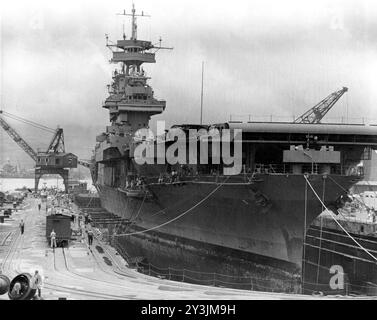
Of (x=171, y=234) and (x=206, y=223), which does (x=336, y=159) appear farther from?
(x=171, y=234)

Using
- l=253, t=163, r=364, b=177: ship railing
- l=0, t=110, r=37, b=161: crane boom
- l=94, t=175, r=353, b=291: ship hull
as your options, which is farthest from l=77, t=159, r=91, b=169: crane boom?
l=253, t=163, r=364, b=177: ship railing

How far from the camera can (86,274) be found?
41.7 feet

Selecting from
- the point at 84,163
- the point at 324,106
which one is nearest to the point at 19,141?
the point at 84,163

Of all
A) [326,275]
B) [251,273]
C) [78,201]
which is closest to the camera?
[251,273]

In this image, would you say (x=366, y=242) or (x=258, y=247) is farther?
(x=366, y=242)

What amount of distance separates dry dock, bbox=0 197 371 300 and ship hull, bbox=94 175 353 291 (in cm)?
402

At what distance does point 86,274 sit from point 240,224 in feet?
25.5

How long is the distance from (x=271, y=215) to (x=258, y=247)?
1474 millimetres

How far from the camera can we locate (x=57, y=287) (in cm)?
1030

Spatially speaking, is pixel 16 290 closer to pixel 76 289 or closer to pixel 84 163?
pixel 76 289

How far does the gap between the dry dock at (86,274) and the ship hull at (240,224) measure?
402cm

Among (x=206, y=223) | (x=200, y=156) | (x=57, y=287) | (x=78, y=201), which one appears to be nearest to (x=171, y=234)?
(x=206, y=223)

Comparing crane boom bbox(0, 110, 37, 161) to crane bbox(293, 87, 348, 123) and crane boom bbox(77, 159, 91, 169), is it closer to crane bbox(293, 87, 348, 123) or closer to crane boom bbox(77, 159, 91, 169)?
crane boom bbox(77, 159, 91, 169)
